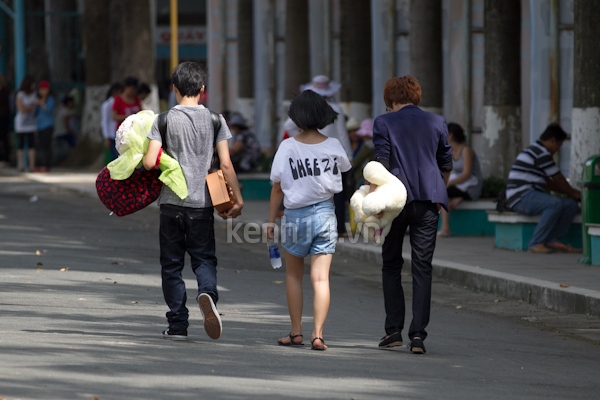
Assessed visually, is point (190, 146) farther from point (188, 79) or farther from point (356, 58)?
point (356, 58)

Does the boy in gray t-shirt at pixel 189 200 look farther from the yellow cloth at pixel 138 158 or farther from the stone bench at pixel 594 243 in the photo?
the stone bench at pixel 594 243

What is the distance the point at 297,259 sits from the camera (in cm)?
881

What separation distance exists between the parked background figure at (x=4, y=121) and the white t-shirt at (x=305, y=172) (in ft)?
72.6

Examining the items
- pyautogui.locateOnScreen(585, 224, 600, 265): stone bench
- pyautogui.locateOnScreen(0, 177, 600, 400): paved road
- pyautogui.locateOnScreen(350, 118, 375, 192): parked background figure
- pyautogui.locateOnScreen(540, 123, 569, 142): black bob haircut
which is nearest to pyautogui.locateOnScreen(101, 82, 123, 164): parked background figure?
pyautogui.locateOnScreen(350, 118, 375, 192): parked background figure

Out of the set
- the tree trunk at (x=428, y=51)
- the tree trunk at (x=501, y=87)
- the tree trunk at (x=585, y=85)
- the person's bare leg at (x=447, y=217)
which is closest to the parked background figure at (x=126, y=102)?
the tree trunk at (x=428, y=51)

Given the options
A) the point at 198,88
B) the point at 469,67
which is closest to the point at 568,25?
the point at 469,67

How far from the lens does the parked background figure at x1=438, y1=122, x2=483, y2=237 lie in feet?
51.8

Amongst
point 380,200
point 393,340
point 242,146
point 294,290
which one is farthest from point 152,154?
point 242,146

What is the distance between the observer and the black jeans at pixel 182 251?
875 centimetres

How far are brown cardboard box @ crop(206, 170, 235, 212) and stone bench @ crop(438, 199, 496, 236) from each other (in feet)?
25.1

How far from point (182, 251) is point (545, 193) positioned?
6.21 meters

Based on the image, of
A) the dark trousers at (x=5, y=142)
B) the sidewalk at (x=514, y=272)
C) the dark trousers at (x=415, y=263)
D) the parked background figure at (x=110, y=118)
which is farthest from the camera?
the dark trousers at (x=5, y=142)

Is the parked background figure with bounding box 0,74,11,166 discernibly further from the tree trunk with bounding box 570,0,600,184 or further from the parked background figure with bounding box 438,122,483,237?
the tree trunk with bounding box 570,0,600,184

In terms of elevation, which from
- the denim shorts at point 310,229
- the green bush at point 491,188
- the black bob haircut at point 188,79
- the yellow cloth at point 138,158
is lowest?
the green bush at point 491,188
